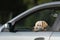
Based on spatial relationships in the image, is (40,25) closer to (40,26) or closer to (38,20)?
(40,26)

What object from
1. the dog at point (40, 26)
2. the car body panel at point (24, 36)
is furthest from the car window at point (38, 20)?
the car body panel at point (24, 36)

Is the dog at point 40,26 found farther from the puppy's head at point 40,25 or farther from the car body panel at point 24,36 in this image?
the car body panel at point 24,36

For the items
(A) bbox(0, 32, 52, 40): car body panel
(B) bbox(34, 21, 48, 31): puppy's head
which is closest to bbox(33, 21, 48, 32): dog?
(B) bbox(34, 21, 48, 31): puppy's head

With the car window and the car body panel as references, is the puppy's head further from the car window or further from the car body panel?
the car body panel

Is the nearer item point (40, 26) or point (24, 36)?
point (24, 36)

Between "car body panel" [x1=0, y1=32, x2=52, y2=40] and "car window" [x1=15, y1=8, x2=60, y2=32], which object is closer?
"car body panel" [x1=0, y1=32, x2=52, y2=40]

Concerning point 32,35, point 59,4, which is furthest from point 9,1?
point 32,35

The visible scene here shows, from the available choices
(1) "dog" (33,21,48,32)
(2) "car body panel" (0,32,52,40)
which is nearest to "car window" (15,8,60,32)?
(1) "dog" (33,21,48,32)

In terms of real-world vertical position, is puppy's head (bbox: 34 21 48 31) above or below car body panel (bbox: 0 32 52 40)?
above

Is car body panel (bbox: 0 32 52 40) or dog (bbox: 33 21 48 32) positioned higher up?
dog (bbox: 33 21 48 32)

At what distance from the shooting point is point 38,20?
4.77 metres

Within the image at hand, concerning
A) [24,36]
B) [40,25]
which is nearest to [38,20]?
[40,25]

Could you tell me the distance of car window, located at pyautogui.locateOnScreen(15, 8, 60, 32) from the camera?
14.9 ft

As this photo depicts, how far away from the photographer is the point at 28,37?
4.05 metres
